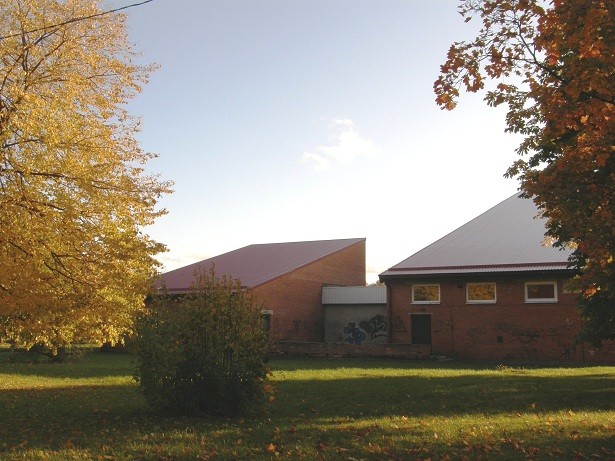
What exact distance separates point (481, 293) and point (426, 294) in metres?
3.01

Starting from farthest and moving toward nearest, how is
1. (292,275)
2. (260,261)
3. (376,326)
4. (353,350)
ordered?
(260,261)
(292,275)
(376,326)
(353,350)

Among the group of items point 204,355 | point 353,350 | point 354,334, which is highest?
point 204,355

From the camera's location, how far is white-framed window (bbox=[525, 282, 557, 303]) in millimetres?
30500

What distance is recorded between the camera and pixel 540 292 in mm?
30844

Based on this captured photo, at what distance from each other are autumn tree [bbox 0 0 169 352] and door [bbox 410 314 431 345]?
22194mm

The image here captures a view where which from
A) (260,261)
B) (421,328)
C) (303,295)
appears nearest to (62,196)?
(421,328)

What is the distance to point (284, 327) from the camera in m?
38.3

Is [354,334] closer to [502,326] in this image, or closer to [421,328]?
[421,328]

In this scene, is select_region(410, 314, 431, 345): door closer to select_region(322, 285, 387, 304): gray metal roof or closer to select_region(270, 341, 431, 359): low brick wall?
select_region(270, 341, 431, 359): low brick wall

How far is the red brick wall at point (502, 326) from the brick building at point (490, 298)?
0.15 feet

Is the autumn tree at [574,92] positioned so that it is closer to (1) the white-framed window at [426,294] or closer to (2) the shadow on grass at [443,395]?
(2) the shadow on grass at [443,395]

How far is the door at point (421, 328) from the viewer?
1335 inches

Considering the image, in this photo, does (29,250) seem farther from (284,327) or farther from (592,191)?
(284,327)

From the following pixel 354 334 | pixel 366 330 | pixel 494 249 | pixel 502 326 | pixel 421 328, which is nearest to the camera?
pixel 502 326
